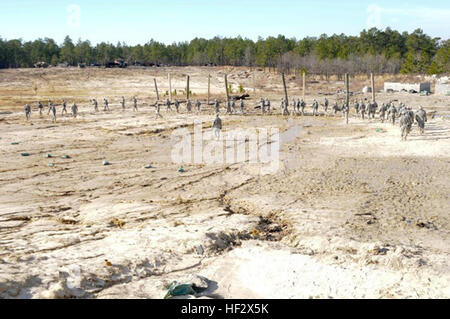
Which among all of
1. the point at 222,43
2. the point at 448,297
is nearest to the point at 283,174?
the point at 448,297

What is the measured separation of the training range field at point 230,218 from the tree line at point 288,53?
150 feet

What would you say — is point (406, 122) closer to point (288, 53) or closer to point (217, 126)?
point (217, 126)

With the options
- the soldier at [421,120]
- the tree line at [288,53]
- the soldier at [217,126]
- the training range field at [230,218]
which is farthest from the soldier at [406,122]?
the tree line at [288,53]

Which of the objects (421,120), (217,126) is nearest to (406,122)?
(421,120)

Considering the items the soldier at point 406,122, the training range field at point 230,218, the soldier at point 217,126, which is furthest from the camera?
the soldier at point 217,126

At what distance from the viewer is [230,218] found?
1125cm

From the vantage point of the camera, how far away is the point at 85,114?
34.4 meters
